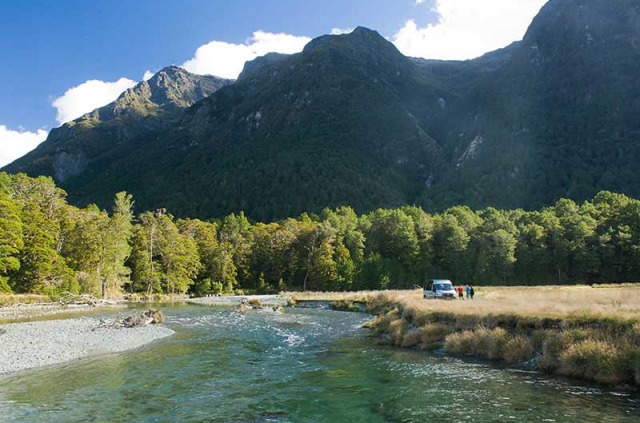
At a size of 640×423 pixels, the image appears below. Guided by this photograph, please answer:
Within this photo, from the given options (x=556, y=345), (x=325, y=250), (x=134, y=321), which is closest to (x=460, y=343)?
(x=556, y=345)

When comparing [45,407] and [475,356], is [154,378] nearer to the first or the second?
[45,407]

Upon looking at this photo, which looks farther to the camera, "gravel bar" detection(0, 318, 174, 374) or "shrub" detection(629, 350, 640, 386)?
"gravel bar" detection(0, 318, 174, 374)

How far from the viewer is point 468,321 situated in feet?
89.3

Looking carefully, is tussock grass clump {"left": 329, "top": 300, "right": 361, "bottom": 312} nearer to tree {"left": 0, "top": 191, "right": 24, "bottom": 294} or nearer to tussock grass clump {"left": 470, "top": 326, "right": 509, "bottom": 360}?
tussock grass clump {"left": 470, "top": 326, "right": 509, "bottom": 360}

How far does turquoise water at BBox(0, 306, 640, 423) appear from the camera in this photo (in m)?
14.6

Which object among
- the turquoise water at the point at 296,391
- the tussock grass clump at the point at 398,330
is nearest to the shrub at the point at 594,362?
the turquoise water at the point at 296,391

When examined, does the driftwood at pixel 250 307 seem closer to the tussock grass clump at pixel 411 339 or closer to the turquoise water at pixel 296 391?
the turquoise water at pixel 296 391

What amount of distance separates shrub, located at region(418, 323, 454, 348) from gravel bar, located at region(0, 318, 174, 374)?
785 inches

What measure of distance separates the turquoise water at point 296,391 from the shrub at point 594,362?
88 cm

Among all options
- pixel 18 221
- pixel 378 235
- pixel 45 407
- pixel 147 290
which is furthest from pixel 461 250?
pixel 45 407

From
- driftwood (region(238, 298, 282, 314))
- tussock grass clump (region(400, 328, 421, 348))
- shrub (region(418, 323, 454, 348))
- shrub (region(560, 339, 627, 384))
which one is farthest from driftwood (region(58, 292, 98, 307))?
shrub (region(560, 339, 627, 384))

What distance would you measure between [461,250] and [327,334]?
8585 cm

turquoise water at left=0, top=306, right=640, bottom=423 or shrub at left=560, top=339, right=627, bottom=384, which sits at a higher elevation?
shrub at left=560, top=339, right=627, bottom=384

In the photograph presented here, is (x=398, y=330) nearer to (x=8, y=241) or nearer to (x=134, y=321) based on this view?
(x=134, y=321)
